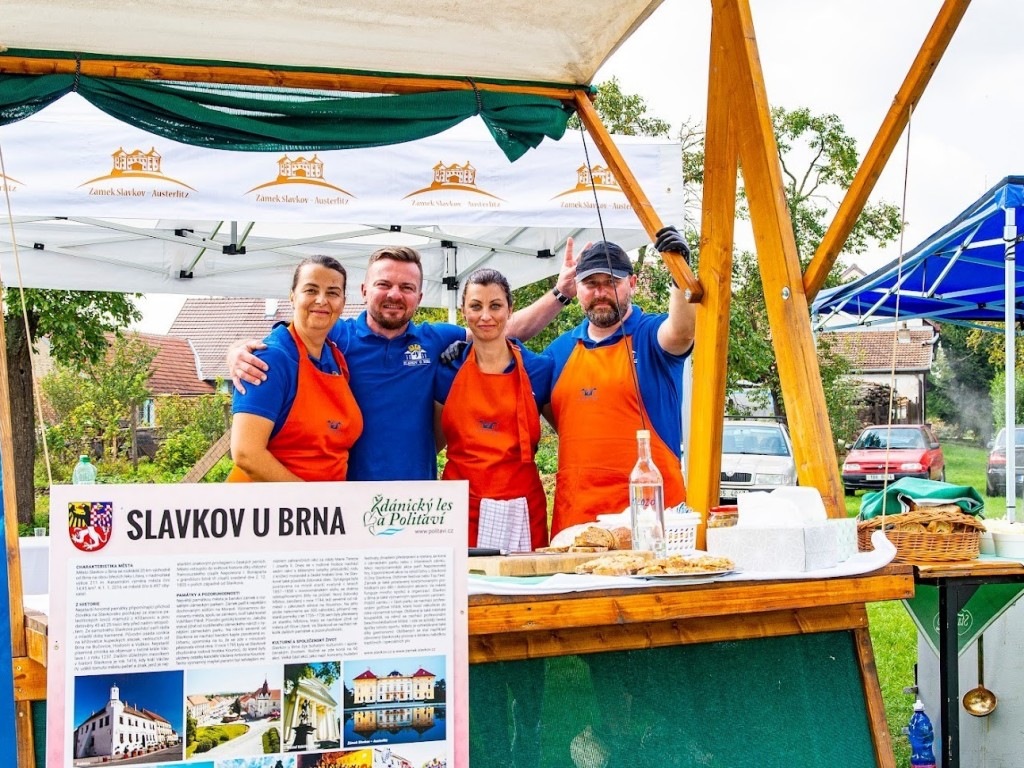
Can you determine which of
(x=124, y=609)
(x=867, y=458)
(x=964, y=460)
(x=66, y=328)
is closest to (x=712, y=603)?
(x=124, y=609)

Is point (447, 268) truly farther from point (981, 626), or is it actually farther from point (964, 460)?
point (964, 460)

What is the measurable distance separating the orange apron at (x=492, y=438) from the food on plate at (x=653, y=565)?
0.90m

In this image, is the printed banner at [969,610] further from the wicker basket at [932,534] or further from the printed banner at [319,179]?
the printed banner at [319,179]

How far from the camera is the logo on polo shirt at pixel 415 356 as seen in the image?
3.48m

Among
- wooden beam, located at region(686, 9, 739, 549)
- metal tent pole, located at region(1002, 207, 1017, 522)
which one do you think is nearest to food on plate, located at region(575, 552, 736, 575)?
wooden beam, located at region(686, 9, 739, 549)

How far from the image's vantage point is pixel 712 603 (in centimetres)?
237

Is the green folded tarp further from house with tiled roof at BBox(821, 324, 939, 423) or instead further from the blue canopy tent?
house with tiled roof at BBox(821, 324, 939, 423)

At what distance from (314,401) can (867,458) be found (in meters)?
15.8

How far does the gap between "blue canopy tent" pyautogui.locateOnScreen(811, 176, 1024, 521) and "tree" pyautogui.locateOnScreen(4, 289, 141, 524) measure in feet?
29.0

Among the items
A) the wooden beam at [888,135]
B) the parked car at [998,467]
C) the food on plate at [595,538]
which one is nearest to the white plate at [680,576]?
the food on plate at [595,538]

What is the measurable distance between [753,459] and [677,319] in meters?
9.81

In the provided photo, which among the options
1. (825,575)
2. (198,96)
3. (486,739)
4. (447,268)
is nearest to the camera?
(486,739)

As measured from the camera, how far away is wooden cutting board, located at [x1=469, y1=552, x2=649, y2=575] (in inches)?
98.0

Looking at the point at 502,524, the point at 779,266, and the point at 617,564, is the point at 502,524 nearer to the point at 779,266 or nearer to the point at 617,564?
the point at 617,564
